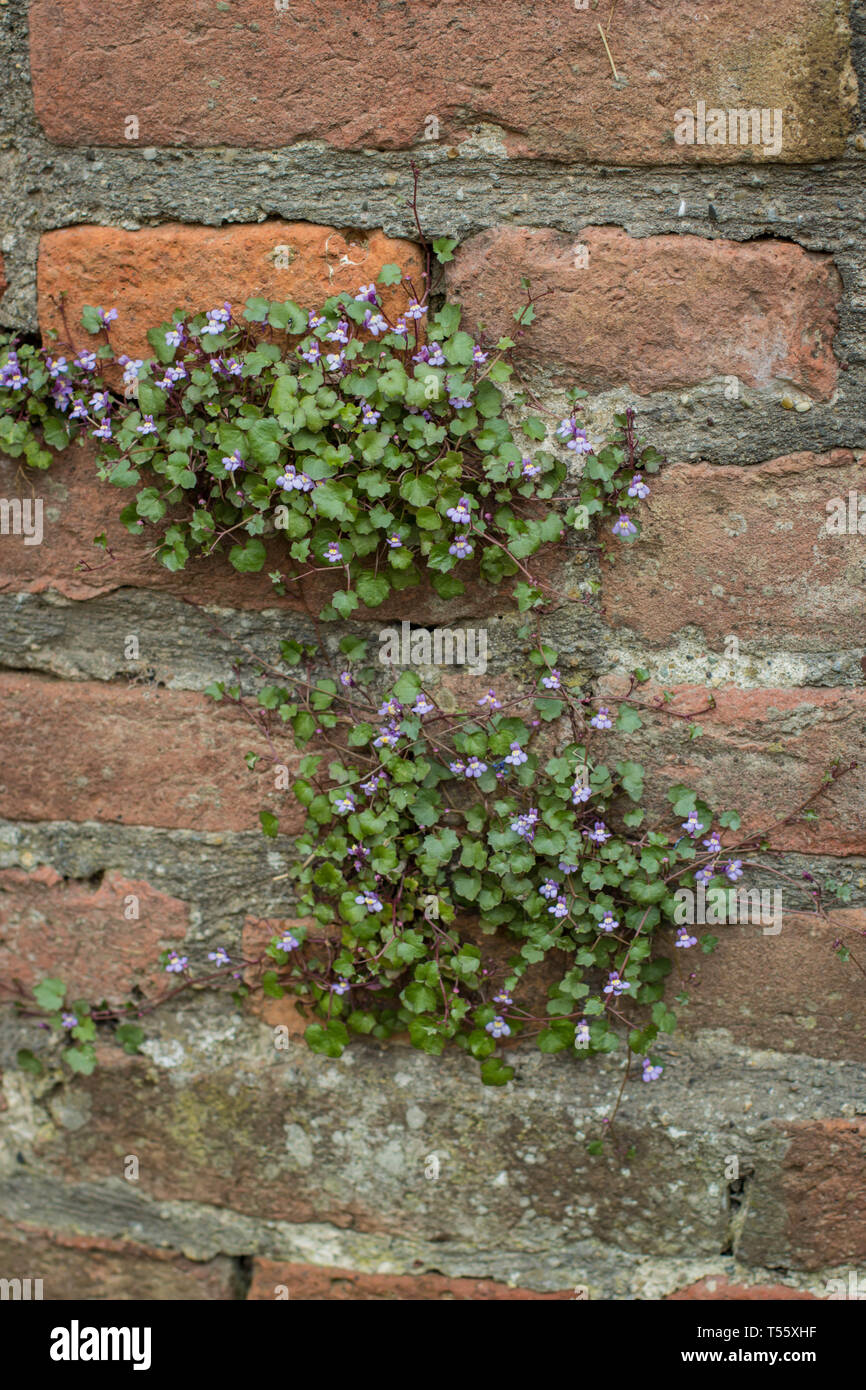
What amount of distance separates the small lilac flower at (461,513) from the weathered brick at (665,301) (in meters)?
0.26

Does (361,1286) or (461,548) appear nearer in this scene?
(461,548)

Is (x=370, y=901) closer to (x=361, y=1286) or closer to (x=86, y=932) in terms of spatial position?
(x=86, y=932)

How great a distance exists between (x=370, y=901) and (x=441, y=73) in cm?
123

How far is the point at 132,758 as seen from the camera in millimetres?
1667

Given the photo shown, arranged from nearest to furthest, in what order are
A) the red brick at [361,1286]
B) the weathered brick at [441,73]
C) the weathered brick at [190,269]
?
the weathered brick at [441,73] → the weathered brick at [190,269] → the red brick at [361,1286]

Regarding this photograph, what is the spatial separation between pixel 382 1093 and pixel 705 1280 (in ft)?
2.08

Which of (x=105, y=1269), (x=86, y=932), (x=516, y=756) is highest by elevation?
(x=516, y=756)

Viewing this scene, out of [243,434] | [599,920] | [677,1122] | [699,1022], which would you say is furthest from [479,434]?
[677,1122]

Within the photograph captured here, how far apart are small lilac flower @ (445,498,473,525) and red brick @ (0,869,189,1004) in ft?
2.70

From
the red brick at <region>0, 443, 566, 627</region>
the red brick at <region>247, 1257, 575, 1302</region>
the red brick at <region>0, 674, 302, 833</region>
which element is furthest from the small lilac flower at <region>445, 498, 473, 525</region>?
the red brick at <region>247, 1257, 575, 1302</region>

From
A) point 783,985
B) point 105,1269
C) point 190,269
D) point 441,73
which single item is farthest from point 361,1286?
point 441,73

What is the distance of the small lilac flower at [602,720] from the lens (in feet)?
4.96

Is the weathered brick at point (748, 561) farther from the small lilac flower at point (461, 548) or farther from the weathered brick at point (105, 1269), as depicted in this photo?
the weathered brick at point (105, 1269)

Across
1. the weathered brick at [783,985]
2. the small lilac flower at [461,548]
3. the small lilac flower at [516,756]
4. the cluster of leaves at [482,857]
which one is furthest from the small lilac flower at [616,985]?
the small lilac flower at [461,548]
